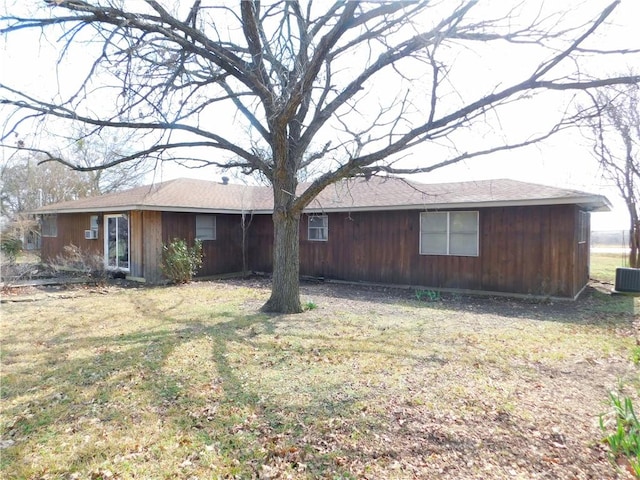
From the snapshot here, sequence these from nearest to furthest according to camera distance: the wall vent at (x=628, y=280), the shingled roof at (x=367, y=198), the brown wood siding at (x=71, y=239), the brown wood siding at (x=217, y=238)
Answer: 1. the shingled roof at (x=367, y=198)
2. the wall vent at (x=628, y=280)
3. the brown wood siding at (x=217, y=238)
4. the brown wood siding at (x=71, y=239)

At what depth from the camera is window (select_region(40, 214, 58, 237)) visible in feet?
55.9

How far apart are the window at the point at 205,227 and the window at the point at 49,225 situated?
7265mm

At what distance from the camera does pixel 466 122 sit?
6.63 m

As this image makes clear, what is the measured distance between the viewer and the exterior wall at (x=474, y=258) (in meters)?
10.0

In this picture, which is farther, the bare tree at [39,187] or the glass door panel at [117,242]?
the bare tree at [39,187]

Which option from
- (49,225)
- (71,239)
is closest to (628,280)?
(71,239)

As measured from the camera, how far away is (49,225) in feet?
57.4

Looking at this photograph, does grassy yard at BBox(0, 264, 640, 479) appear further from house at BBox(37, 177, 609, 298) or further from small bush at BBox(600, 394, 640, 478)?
house at BBox(37, 177, 609, 298)

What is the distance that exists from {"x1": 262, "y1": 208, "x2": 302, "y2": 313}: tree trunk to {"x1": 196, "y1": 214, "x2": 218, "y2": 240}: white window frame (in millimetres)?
7132

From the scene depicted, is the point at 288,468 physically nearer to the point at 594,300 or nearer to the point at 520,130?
the point at 520,130

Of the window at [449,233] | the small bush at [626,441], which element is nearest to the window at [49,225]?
the window at [449,233]

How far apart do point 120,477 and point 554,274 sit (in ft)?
34.2

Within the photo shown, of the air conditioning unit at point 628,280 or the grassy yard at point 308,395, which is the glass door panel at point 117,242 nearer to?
the grassy yard at point 308,395

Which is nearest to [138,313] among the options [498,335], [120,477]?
[120,477]
